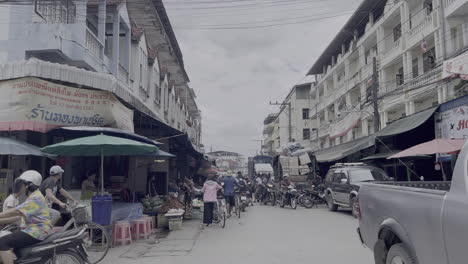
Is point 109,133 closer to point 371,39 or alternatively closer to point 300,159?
point 300,159

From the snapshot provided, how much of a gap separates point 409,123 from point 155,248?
432 inches

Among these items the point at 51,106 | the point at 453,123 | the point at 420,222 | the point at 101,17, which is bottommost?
the point at 420,222

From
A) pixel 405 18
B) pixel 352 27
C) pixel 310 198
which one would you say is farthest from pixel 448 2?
pixel 352 27

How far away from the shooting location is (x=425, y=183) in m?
5.78

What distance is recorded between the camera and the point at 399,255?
392cm

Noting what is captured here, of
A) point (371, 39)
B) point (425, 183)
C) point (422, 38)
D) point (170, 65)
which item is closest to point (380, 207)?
point (425, 183)

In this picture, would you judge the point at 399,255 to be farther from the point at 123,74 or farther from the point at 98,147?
the point at 123,74

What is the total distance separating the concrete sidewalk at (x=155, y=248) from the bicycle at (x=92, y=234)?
21 cm

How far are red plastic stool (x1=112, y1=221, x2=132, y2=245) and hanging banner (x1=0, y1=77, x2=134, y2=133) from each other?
2849 millimetres

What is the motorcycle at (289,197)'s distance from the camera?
56.6 feet

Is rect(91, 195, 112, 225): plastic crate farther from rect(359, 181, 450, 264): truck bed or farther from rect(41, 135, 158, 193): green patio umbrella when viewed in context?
rect(359, 181, 450, 264): truck bed

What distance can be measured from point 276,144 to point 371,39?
1900 inches

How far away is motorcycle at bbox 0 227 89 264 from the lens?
4.74 metres

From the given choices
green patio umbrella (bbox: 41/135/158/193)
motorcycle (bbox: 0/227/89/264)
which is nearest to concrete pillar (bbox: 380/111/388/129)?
green patio umbrella (bbox: 41/135/158/193)
